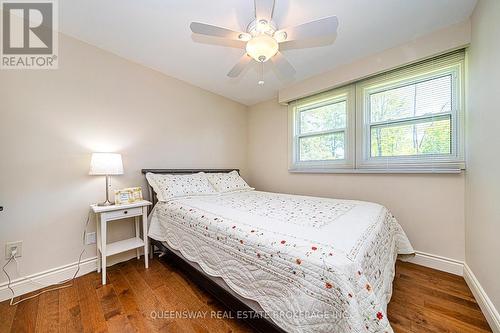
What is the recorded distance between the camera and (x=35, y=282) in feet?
5.88

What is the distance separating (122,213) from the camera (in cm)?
204

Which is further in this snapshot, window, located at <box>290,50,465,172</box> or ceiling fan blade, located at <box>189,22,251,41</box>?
window, located at <box>290,50,465,172</box>

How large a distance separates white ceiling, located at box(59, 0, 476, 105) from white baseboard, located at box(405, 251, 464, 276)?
222cm

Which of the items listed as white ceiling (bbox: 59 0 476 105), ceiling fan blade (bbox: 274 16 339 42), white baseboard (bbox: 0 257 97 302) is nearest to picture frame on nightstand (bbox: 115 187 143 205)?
white baseboard (bbox: 0 257 97 302)

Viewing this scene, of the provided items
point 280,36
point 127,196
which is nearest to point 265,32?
point 280,36

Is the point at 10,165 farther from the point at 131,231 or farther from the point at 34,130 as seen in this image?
the point at 131,231

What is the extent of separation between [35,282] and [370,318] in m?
2.64

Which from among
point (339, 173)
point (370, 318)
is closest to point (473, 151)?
point (339, 173)

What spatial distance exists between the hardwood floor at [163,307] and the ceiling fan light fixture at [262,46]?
2.00 m

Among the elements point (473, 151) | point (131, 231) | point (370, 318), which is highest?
point (473, 151)

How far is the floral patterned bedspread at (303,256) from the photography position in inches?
33.9

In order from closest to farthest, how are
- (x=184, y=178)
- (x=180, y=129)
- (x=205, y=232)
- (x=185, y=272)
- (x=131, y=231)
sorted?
(x=205, y=232), (x=185, y=272), (x=131, y=231), (x=184, y=178), (x=180, y=129)

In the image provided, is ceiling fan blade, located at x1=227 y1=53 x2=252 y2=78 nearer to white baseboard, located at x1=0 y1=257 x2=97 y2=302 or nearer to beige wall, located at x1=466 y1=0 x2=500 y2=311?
beige wall, located at x1=466 y1=0 x2=500 y2=311

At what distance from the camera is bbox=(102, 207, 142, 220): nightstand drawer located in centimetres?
195
